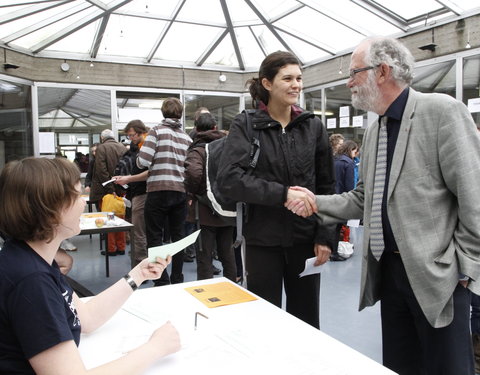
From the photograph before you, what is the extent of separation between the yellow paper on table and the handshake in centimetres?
41

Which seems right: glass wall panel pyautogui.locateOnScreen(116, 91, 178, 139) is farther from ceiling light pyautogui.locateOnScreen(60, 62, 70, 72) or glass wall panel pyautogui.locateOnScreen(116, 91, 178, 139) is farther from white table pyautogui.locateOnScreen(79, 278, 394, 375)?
white table pyautogui.locateOnScreen(79, 278, 394, 375)

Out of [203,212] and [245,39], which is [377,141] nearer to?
[203,212]

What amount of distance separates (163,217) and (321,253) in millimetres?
2183

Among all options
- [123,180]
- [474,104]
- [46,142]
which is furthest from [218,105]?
[474,104]

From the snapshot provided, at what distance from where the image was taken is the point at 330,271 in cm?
461

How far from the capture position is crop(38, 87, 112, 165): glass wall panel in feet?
Answer: 23.1

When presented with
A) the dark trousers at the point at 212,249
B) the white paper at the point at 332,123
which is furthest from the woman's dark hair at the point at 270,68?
the white paper at the point at 332,123

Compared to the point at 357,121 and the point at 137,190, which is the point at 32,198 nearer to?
the point at 137,190

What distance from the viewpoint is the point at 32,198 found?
992mm

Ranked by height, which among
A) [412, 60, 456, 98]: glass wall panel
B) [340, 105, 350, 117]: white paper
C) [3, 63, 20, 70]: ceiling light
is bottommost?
[340, 105, 350, 117]: white paper

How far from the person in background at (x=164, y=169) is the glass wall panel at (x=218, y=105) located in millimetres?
4532

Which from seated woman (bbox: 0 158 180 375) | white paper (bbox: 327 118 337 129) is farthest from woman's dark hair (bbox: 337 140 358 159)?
seated woman (bbox: 0 158 180 375)

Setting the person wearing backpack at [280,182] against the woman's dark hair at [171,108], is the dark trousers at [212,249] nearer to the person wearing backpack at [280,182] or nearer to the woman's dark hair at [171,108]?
the woman's dark hair at [171,108]

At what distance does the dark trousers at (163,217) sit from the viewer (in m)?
3.68
